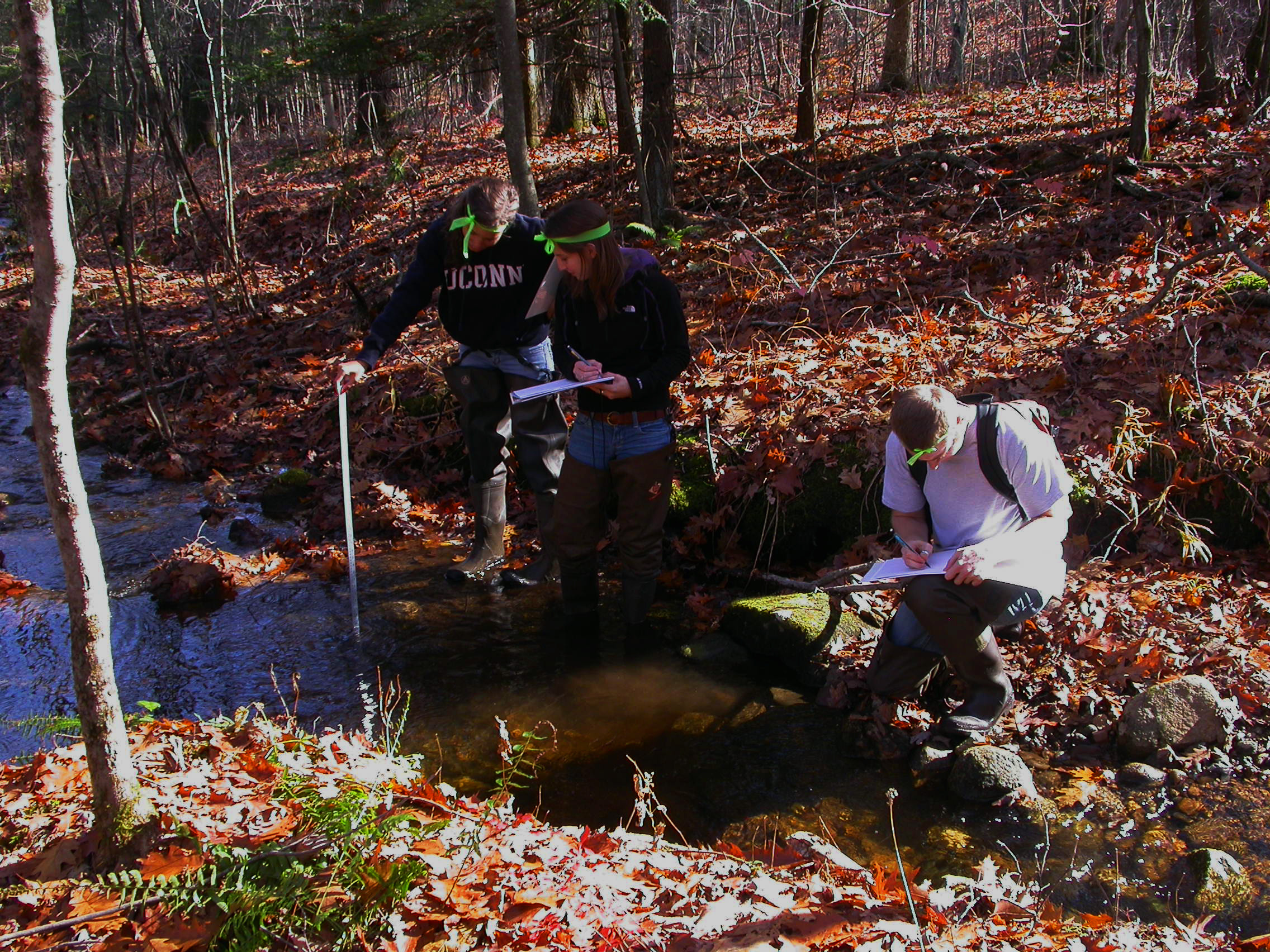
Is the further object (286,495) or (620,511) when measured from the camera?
(286,495)

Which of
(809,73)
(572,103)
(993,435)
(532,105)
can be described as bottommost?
(993,435)

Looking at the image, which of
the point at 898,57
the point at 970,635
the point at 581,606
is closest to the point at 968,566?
the point at 970,635

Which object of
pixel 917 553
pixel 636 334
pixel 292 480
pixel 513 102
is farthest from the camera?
→ pixel 513 102

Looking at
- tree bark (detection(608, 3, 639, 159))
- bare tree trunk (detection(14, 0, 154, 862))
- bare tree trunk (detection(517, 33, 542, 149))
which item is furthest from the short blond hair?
bare tree trunk (detection(517, 33, 542, 149))

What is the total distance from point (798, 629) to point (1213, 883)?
2.23m

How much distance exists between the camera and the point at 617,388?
4.76 metres

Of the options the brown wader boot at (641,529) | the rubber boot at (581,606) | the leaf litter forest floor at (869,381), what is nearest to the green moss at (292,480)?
the leaf litter forest floor at (869,381)

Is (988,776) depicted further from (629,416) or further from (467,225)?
(467,225)

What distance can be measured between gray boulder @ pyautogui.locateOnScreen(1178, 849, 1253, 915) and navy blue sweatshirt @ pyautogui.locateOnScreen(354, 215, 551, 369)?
4.16m

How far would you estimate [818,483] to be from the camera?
20.5ft

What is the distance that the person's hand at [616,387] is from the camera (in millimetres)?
4758

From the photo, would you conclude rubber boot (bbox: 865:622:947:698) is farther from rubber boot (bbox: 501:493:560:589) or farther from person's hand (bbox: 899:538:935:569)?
rubber boot (bbox: 501:493:560:589)

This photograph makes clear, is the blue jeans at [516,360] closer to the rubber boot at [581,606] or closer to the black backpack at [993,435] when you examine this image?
the rubber boot at [581,606]

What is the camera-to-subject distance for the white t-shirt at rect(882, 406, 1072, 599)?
407cm
